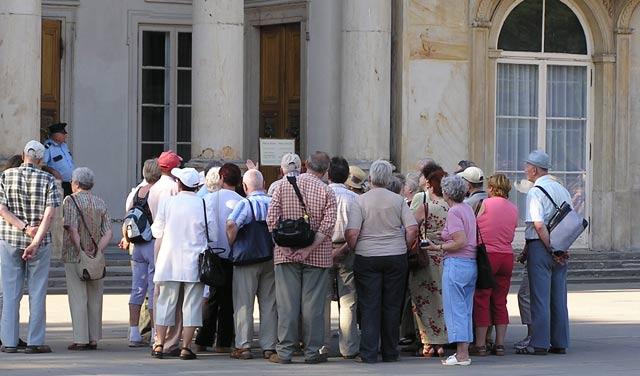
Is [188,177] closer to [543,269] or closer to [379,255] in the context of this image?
[379,255]

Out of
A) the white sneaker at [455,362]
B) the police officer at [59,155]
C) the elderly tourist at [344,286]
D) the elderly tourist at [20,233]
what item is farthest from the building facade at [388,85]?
the white sneaker at [455,362]

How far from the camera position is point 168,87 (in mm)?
23141

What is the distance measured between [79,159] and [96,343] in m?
8.65

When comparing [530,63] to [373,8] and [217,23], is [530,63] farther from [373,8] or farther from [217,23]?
[217,23]

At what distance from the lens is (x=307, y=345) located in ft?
44.6

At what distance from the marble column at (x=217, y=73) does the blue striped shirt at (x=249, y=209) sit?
6184 millimetres

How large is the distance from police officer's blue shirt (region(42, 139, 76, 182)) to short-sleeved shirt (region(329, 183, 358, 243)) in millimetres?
6353

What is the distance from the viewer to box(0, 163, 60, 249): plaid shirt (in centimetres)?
1386

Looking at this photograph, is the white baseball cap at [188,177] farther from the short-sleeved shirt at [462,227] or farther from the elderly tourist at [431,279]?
the short-sleeved shirt at [462,227]

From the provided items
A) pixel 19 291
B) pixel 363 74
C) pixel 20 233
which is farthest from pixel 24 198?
pixel 363 74

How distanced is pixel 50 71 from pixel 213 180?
8.70 metres

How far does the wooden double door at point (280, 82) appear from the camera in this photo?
896 inches

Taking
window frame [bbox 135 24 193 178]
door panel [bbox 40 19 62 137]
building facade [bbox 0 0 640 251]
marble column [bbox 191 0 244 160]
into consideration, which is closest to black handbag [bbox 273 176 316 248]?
marble column [bbox 191 0 244 160]

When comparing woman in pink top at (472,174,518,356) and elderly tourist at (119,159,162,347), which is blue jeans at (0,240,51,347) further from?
woman in pink top at (472,174,518,356)
